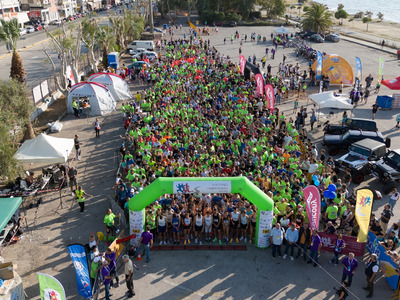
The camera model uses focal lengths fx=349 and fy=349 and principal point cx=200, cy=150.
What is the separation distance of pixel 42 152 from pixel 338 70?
86.0 feet

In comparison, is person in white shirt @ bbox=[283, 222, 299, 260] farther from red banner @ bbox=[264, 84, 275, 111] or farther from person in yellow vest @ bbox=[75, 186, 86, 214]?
red banner @ bbox=[264, 84, 275, 111]

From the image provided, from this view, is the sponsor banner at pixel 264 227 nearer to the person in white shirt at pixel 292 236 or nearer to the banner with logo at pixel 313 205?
the person in white shirt at pixel 292 236

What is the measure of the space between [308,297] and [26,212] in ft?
37.5

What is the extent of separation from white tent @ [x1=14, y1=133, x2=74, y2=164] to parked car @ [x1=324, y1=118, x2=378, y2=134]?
48.7 ft

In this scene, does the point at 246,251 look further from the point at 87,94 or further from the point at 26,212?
the point at 87,94

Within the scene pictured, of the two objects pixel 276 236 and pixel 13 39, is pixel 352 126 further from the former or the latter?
pixel 13 39

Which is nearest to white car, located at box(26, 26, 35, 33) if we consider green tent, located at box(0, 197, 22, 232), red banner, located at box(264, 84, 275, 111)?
red banner, located at box(264, 84, 275, 111)

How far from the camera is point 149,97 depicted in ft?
78.3

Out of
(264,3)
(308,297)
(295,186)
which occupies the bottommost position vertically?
(308,297)

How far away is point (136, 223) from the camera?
1223 centimetres

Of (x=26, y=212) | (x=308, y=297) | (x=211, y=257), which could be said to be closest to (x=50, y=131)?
(x=26, y=212)

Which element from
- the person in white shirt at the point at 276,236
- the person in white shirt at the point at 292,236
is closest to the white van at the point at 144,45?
the person in white shirt at the point at 276,236

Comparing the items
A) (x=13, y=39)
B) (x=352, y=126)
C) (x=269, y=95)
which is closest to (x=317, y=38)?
(x=269, y=95)

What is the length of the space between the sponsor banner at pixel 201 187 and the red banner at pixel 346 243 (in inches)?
143
